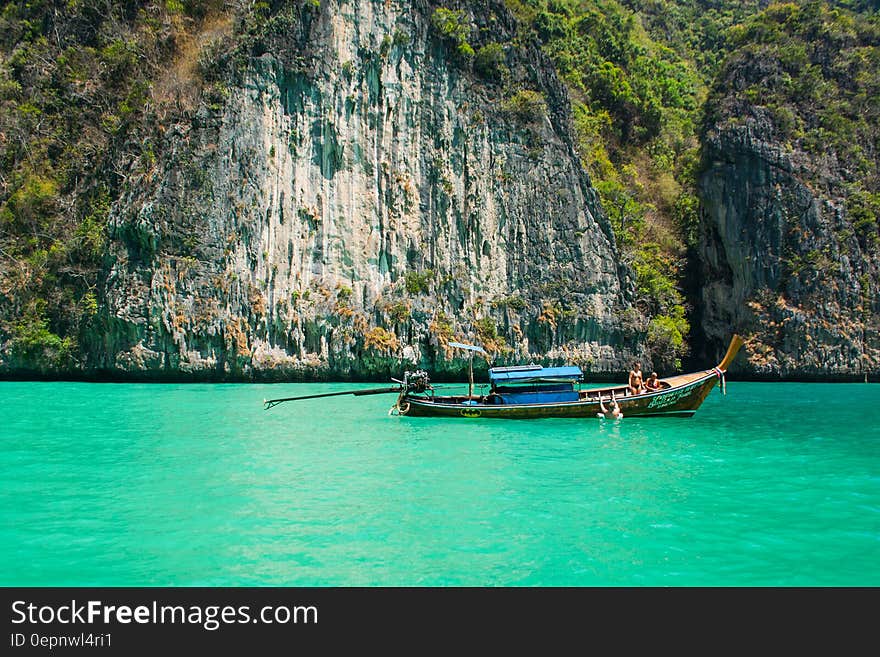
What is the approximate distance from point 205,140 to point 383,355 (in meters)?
15.2

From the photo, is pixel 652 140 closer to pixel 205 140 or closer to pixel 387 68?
pixel 387 68

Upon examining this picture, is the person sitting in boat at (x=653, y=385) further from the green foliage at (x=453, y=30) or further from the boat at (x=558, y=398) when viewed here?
the green foliage at (x=453, y=30)

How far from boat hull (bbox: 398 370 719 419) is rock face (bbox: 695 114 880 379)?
22778 millimetres

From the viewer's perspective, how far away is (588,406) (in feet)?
79.0

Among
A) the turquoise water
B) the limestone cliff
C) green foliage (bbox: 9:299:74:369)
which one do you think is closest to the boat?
the turquoise water

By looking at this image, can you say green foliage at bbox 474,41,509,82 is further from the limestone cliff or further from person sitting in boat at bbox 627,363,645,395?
person sitting in boat at bbox 627,363,645,395

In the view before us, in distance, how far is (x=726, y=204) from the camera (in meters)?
47.4

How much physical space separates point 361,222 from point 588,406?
21784 millimetres

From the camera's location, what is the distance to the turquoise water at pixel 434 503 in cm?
908

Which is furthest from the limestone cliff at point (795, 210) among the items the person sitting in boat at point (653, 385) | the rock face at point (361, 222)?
the person sitting in boat at point (653, 385)

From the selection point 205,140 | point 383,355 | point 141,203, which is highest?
point 205,140

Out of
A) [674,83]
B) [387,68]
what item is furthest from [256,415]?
[674,83]

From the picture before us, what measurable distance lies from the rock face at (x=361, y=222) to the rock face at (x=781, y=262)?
7.68 metres
